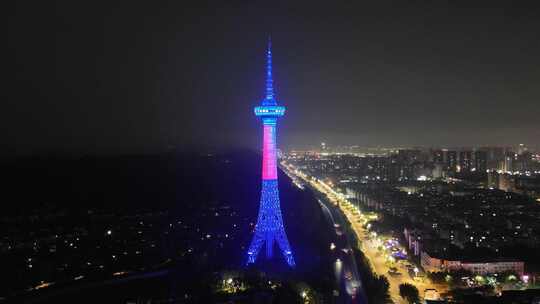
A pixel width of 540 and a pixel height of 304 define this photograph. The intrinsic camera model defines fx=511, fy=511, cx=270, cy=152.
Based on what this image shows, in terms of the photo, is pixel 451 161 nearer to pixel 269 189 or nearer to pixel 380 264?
pixel 380 264

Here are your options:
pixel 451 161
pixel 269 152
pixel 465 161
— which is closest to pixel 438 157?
pixel 451 161

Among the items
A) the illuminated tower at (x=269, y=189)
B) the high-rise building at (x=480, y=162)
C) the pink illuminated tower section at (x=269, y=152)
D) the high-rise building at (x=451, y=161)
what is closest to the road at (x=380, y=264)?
the illuminated tower at (x=269, y=189)

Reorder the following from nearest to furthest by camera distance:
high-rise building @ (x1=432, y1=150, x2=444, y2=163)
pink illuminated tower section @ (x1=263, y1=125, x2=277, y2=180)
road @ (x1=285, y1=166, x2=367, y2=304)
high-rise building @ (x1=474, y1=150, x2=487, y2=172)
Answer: road @ (x1=285, y1=166, x2=367, y2=304), pink illuminated tower section @ (x1=263, y1=125, x2=277, y2=180), high-rise building @ (x1=474, y1=150, x2=487, y2=172), high-rise building @ (x1=432, y1=150, x2=444, y2=163)

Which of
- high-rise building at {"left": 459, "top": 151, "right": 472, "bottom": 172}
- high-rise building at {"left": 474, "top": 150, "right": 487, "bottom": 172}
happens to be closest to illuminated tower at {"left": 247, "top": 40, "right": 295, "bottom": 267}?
high-rise building at {"left": 459, "top": 151, "right": 472, "bottom": 172}

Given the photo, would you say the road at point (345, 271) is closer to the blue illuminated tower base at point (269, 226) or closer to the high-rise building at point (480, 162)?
the blue illuminated tower base at point (269, 226)

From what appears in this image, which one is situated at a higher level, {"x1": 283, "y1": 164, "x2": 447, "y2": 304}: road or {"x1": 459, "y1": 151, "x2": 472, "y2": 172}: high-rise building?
{"x1": 459, "y1": 151, "x2": 472, "y2": 172}: high-rise building

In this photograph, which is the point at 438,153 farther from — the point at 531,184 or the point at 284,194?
the point at 284,194

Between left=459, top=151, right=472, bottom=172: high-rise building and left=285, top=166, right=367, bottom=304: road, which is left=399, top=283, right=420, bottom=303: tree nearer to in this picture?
left=285, top=166, right=367, bottom=304: road
